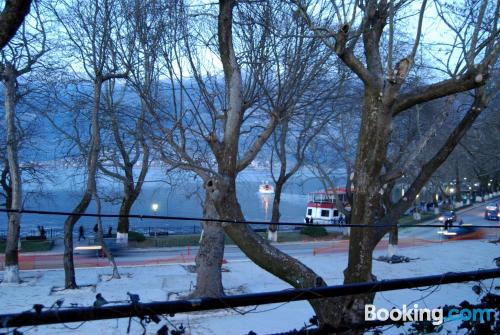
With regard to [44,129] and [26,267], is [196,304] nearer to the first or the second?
[26,267]

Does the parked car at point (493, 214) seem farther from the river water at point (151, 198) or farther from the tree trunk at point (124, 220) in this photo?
the tree trunk at point (124, 220)

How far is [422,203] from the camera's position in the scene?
2510 inches

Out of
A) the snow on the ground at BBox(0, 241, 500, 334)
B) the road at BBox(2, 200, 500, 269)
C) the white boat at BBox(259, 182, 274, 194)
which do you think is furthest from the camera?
the white boat at BBox(259, 182, 274, 194)

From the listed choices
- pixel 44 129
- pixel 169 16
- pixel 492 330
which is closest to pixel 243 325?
pixel 169 16

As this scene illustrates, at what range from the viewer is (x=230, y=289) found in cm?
1716

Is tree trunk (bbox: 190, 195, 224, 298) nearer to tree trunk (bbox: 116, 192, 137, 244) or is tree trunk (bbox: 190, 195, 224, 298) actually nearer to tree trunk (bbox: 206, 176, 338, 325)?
tree trunk (bbox: 206, 176, 338, 325)

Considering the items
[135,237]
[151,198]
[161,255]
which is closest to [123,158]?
[151,198]

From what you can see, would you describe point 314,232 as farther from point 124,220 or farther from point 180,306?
point 180,306

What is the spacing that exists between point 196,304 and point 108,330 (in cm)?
1076

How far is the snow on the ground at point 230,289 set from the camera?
12.3 meters

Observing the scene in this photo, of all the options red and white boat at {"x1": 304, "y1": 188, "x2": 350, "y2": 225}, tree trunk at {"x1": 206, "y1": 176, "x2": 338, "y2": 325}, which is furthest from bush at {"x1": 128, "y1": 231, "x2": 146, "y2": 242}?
tree trunk at {"x1": 206, "y1": 176, "x2": 338, "y2": 325}

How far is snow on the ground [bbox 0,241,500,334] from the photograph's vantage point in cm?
1234

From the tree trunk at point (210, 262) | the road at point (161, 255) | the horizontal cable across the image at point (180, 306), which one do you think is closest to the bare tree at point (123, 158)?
the road at point (161, 255)

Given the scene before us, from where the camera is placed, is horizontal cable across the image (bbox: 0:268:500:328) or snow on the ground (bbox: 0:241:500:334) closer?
horizontal cable across the image (bbox: 0:268:500:328)
